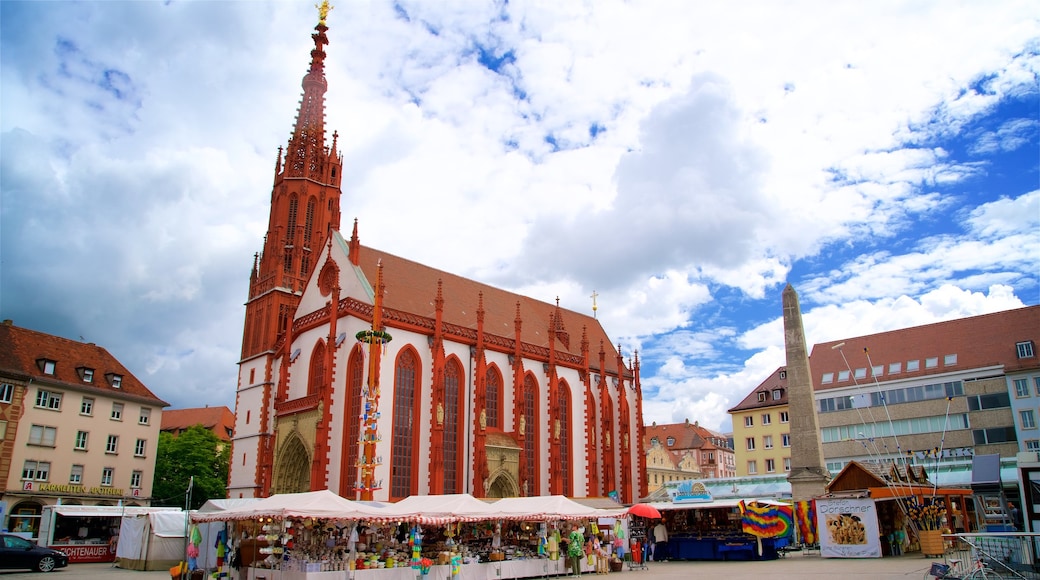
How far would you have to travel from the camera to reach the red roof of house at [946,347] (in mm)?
47062

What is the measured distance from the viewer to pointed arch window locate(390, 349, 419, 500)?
3356cm

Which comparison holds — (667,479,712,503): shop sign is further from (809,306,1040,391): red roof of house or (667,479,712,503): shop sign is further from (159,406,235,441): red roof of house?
(159,406,235,441): red roof of house

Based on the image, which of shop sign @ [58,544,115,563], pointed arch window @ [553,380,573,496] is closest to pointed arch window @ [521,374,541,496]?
pointed arch window @ [553,380,573,496]

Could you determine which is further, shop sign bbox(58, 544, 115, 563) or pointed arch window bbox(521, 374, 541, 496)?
pointed arch window bbox(521, 374, 541, 496)

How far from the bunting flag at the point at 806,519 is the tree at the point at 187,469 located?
136 ft

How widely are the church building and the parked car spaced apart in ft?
32.7

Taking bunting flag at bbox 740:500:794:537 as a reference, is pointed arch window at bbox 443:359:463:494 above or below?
above

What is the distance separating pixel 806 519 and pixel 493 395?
54.9ft

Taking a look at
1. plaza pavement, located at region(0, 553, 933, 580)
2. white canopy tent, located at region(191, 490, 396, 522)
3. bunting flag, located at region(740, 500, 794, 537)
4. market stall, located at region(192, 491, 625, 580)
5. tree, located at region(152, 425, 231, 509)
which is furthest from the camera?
tree, located at region(152, 425, 231, 509)

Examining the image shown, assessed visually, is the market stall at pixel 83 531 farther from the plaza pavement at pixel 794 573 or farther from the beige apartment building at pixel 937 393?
the beige apartment building at pixel 937 393

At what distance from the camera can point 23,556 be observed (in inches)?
1000

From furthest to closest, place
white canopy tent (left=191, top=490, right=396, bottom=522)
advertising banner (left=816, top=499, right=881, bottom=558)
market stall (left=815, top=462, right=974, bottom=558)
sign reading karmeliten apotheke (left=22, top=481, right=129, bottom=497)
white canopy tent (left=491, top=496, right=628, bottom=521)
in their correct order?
sign reading karmeliten apotheke (left=22, top=481, right=129, bottom=497), advertising banner (left=816, top=499, right=881, bottom=558), market stall (left=815, top=462, right=974, bottom=558), white canopy tent (left=491, top=496, right=628, bottom=521), white canopy tent (left=191, top=490, right=396, bottom=522)

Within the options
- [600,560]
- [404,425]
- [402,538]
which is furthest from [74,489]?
[600,560]

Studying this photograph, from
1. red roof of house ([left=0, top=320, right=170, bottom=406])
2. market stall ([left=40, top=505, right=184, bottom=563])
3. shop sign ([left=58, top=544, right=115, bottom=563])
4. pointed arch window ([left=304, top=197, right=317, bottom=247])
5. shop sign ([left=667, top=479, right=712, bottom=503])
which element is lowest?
shop sign ([left=58, top=544, right=115, bottom=563])
